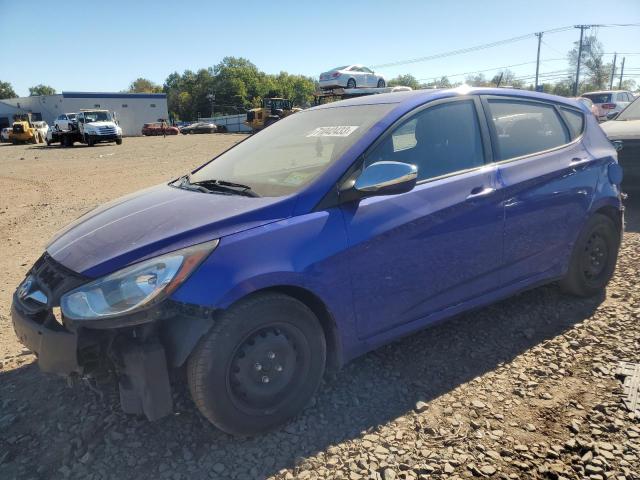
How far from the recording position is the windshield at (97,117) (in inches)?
1126

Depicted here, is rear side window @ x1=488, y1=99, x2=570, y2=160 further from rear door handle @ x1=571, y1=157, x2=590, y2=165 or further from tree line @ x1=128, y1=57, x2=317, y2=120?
tree line @ x1=128, y1=57, x2=317, y2=120

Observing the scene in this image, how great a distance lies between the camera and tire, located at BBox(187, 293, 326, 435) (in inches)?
86.2

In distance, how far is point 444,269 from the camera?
9.61 feet

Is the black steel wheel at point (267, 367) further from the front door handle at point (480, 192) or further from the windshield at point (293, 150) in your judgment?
the front door handle at point (480, 192)

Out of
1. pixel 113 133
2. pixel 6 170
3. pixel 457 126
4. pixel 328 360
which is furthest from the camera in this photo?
A: pixel 113 133

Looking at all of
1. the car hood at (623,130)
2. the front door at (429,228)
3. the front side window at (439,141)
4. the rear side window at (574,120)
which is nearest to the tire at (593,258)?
the rear side window at (574,120)

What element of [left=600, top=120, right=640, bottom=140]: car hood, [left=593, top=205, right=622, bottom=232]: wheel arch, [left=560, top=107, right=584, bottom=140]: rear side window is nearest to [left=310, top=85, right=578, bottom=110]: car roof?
[left=560, top=107, right=584, bottom=140]: rear side window

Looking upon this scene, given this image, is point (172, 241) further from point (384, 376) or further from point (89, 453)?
point (384, 376)

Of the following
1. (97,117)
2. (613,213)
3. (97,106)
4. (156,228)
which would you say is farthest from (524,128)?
(97,106)

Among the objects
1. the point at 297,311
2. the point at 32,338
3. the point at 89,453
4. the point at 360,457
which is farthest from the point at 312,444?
the point at 32,338

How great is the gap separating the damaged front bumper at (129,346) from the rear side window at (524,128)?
7.83 feet

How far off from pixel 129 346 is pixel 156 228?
60 centimetres

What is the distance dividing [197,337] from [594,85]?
258 ft

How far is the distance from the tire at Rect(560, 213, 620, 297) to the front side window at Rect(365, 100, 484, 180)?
4.15 ft
